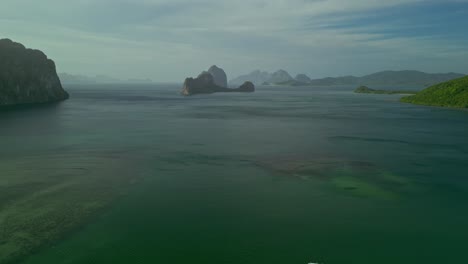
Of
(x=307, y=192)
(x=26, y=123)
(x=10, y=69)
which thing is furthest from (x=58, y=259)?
(x=10, y=69)

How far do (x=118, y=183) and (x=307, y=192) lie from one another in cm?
1521

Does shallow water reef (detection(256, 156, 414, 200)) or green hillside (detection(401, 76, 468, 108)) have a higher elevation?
green hillside (detection(401, 76, 468, 108))

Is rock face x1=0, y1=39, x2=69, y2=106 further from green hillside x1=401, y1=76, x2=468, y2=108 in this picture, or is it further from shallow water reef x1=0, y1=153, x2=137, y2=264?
green hillside x1=401, y1=76, x2=468, y2=108

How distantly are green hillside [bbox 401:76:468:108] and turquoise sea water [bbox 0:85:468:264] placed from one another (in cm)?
4983

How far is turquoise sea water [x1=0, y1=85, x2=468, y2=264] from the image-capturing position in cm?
1792

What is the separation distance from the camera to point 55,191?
26.1m

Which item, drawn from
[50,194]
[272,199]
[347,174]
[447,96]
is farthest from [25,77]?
[447,96]

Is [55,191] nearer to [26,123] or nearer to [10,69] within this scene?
[26,123]

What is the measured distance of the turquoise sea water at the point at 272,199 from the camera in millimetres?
17922

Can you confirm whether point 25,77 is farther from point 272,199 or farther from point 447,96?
point 447,96

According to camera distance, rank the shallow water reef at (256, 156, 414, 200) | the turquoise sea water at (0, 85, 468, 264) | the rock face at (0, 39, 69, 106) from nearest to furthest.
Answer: the turquoise sea water at (0, 85, 468, 264) < the shallow water reef at (256, 156, 414, 200) < the rock face at (0, 39, 69, 106)

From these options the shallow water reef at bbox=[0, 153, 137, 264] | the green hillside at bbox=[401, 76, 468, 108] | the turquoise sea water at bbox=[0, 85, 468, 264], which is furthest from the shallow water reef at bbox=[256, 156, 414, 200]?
the green hillside at bbox=[401, 76, 468, 108]

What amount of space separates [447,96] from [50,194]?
107 meters

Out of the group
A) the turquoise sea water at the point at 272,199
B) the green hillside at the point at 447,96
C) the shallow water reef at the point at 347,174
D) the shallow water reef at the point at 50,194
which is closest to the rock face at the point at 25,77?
the turquoise sea water at the point at 272,199
